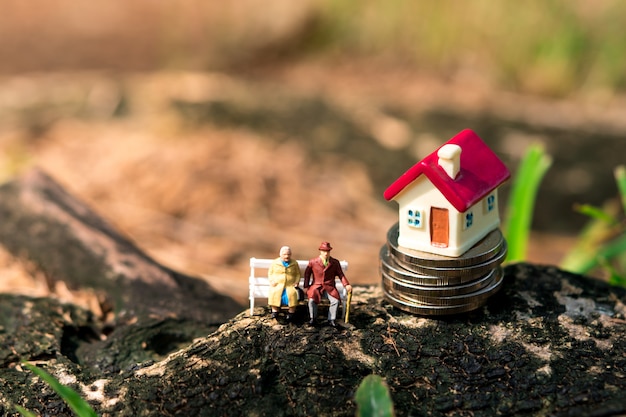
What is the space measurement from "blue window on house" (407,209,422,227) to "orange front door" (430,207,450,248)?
0.04 metres

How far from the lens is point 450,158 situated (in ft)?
7.53

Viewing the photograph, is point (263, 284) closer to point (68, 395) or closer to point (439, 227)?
point (439, 227)

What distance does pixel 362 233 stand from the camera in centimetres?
509

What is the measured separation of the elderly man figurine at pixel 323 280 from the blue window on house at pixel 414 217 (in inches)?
11.4

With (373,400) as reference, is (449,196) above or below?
above

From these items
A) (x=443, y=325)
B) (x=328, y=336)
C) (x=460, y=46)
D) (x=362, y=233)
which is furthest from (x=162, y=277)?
(x=460, y=46)

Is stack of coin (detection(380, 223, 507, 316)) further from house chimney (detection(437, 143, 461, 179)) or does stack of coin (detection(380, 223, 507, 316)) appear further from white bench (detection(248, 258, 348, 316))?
house chimney (detection(437, 143, 461, 179))

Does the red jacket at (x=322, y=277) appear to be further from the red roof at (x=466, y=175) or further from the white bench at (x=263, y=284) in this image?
the red roof at (x=466, y=175)

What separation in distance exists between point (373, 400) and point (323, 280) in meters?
0.51

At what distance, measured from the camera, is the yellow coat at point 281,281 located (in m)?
2.32

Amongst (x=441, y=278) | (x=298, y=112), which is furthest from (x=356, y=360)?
(x=298, y=112)

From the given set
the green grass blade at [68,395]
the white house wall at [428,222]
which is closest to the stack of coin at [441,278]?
the white house wall at [428,222]

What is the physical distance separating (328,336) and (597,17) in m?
5.68

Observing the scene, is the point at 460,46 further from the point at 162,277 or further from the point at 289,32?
the point at 162,277
